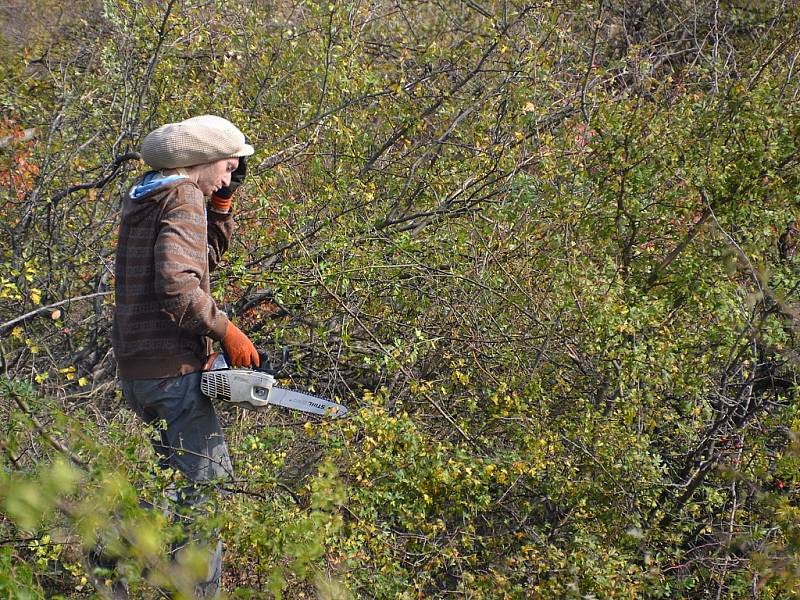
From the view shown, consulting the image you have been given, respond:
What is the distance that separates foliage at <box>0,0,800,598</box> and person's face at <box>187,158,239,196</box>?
70 centimetres

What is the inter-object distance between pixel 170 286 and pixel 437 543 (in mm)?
1502

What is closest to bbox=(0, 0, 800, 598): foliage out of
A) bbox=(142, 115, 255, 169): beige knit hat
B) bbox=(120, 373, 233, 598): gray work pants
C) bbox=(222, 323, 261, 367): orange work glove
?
bbox=(120, 373, 233, 598): gray work pants

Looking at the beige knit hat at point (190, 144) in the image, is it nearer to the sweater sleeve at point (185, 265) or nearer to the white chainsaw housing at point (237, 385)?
the sweater sleeve at point (185, 265)

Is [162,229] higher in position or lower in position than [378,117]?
higher

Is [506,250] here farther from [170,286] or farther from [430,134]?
[170,286]

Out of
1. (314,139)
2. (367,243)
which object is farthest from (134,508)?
(314,139)

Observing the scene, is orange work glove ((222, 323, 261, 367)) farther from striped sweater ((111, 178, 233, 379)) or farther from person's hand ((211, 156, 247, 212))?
person's hand ((211, 156, 247, 212))

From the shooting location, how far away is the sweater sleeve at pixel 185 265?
121 inches

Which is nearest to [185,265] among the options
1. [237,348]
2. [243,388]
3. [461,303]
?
[237,348]

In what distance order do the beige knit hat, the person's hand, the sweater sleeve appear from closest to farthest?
1. the sweater sleeve
2. the beige knit hat
3. the person's hand

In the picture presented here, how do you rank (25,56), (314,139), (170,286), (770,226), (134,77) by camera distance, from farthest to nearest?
1. (25,56)
2. (134,77)
3. (314,139)
4. (770,226)
5. (170,286)

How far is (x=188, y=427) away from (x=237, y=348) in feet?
1.15

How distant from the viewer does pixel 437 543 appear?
369 centimetres

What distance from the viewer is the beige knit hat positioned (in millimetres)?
3246
